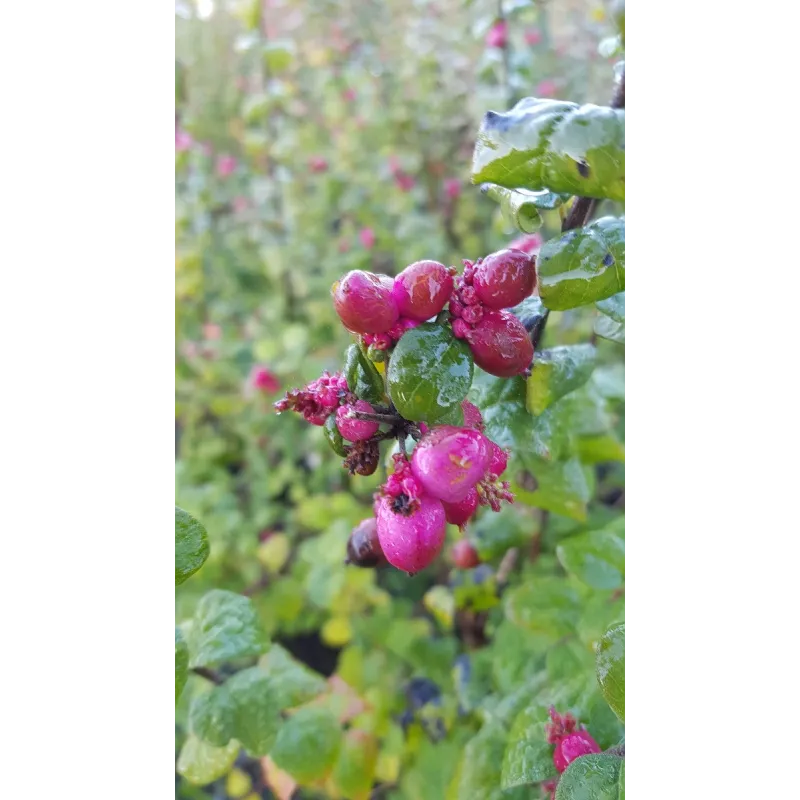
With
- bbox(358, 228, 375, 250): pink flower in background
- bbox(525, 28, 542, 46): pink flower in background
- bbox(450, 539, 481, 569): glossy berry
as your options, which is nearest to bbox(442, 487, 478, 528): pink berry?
bbox(450, 539, 481, 569): glossy berry

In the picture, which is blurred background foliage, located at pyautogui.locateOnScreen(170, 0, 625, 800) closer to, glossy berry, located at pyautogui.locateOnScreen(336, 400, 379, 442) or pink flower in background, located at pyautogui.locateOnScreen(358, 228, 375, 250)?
pink flower in background, located at pyautogui.locateOnScreen(358, 228, 375, 250)

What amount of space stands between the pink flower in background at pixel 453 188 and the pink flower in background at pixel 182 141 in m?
0.68

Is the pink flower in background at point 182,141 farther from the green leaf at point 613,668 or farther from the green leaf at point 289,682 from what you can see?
the green leaf at point 613,668

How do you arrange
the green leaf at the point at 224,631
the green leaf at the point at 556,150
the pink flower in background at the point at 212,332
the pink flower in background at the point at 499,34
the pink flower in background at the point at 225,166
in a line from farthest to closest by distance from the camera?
the pink flower in background at the point at 225,166 → the pink flower in background at the point at 212,332 → the pink flower in background at the point at 499,34 → the green leaf at the point at 224,631 → the green leaf at the point at 556,150

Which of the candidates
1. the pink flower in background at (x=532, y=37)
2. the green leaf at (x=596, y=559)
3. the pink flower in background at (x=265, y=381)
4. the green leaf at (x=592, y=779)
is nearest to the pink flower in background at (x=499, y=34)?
the pink flower in background at (x=532, y=37)

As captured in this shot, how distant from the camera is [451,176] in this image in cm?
178

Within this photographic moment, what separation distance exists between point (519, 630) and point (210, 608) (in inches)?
18.0

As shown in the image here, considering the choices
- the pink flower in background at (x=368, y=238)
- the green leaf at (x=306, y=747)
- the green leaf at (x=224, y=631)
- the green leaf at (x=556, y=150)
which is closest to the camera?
the green leaf at (x=556, y=150)

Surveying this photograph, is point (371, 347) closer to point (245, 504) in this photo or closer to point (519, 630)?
Result: point (519, 630)

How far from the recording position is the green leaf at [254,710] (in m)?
0.64

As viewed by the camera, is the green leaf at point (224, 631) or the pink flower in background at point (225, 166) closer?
the green leaf at point (224, 631)

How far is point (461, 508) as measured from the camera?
41cm
